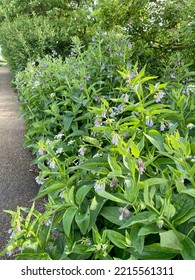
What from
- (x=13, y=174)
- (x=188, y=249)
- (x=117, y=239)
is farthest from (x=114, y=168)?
(x=13, y=174)

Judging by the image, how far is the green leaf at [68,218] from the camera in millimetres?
1358

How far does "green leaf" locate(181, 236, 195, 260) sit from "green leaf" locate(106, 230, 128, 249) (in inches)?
8.5

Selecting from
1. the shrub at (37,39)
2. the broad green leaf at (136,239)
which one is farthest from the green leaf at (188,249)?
the shrub at (37,39)

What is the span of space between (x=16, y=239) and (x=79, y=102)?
5.67 ft

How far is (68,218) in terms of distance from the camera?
1.39 meters

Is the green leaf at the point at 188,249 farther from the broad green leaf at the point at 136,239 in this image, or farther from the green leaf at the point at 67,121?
the green leaf at the point at 67,121

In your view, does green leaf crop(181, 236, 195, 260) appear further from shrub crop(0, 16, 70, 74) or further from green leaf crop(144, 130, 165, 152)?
shrub crop(0, 16, 70, 74)

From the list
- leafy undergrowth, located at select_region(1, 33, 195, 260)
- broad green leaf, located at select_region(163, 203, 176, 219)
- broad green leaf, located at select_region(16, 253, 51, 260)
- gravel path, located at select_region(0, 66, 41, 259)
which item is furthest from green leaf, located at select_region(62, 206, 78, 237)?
gravel path, located at select_region(0, 66, 41, 259)

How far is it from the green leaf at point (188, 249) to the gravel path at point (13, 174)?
5.88 feet

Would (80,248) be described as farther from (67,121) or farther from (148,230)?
(67,121)

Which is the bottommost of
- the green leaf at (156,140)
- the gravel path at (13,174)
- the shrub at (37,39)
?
the gravel path at (13,174)
